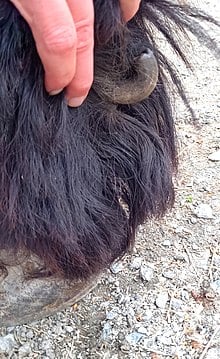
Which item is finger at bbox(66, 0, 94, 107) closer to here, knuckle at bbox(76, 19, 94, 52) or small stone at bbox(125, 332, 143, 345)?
knuckle at bbox(76, 19, 94, 52)

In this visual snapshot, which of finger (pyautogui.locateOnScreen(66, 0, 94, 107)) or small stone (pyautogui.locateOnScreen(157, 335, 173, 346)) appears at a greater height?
finger (pyautogui.locateOnScreen(66, 0, 94, 107))

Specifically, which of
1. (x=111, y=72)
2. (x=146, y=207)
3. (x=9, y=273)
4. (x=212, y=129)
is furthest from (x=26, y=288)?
(x=212, y=129)

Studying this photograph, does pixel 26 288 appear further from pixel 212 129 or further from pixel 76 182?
pixel 212 129

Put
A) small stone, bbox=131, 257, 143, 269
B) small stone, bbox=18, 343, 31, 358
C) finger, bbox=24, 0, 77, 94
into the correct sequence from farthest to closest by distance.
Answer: small stone, bbox=131, 257, 143, 269 < small stone, bbox=18, 343, 31, 358 < finger, bbox=24, 0, 77, 94

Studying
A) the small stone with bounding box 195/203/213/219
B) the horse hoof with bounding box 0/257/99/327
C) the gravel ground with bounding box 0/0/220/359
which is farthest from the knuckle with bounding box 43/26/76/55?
the small stone with bounding box 195/203/213/219

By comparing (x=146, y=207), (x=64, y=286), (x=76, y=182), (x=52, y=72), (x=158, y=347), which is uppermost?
(x=52, y=72)

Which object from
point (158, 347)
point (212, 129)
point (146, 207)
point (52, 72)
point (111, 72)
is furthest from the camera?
point (212, 129)

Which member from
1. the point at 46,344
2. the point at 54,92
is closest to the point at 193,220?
the point at 46,344
